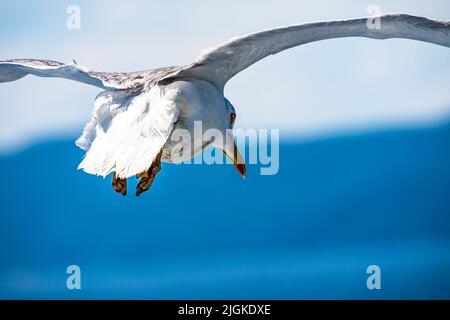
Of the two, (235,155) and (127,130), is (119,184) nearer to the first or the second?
(127,130)

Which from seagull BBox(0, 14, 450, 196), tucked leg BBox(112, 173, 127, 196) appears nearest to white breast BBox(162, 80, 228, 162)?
seagull BBox(0, 14, 450, 196)

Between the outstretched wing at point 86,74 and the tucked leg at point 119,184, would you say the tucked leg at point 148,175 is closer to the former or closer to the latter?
the tucked leg at point 119,184

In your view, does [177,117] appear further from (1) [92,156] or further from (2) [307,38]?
(2) [307,38]

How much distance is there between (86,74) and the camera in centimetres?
259

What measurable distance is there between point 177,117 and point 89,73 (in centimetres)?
33

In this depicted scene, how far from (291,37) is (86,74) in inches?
23.2

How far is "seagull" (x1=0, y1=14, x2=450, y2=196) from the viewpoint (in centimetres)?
236

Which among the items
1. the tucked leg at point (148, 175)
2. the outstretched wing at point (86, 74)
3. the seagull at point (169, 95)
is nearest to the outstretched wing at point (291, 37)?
the seagull at point (169, 95)

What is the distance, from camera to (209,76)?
8.66 ft

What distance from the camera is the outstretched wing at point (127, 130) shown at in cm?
232

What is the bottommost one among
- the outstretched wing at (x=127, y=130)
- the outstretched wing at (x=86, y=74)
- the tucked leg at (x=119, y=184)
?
the tucked leg at (x=119, y=184)

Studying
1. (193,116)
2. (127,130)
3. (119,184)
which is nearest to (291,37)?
(193,116)

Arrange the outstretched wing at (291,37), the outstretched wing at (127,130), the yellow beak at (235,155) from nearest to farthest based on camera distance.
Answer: the outstretched wing at (127,130)
the outstretched wing at (291,37)
the yellow beak at (235,155)

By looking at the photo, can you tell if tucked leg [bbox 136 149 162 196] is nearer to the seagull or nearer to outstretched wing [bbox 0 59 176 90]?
the seagull
